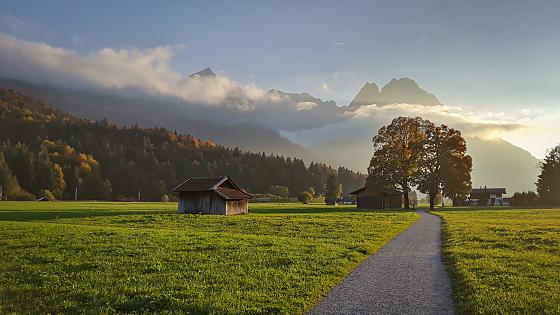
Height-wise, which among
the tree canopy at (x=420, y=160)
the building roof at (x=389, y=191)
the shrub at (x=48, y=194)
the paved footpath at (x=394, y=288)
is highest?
the tree canopy at (x=420, y=160)

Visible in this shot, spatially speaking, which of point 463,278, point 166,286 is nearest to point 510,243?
point 463,278

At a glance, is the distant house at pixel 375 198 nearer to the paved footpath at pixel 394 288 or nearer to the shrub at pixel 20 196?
the paved footpath at pixel 394 288

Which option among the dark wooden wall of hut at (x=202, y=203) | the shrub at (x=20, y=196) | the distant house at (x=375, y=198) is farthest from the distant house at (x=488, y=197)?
the shrub at (x=20, y=196)

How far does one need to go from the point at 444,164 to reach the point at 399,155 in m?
10.0

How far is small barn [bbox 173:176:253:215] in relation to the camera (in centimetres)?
6700

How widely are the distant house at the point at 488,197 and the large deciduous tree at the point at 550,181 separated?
25.0m

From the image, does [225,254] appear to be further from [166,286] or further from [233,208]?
[233,208]

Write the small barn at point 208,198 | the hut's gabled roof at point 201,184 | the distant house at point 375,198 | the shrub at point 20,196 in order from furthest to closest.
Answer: the shrub at point 20,196, the distant house at point 375,198, the hut's gabled roof at point 201,184, the small barn at point 208,198

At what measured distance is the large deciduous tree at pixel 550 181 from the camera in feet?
357

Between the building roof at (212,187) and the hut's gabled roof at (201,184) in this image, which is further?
the hut's gabled roof at (201,184)

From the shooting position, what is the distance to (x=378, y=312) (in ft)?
37.6

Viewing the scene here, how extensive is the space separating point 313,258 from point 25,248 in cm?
1479

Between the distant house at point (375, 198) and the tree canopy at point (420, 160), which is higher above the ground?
the tree canopy at point (420, 160)

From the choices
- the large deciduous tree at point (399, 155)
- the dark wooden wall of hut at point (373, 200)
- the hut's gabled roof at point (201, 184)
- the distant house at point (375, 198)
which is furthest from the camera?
the dark wooden wall of hut at point (373, 200)
